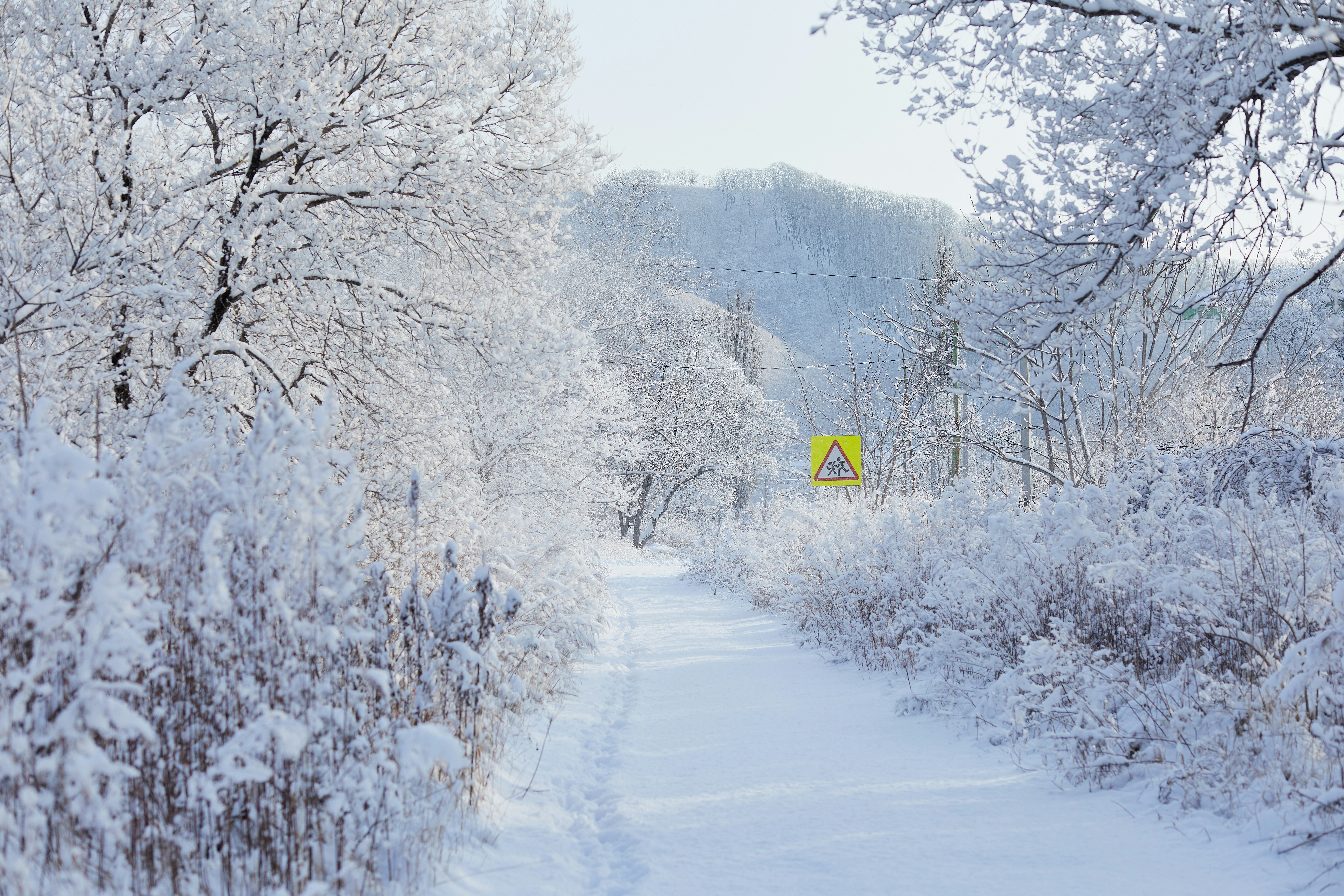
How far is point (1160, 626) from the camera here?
509 cm

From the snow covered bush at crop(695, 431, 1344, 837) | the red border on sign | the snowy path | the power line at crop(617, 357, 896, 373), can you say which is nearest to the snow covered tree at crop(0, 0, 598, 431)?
the snowy path

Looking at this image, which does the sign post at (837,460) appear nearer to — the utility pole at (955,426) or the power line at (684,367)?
the utility pole at (955,426)

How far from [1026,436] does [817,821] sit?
34.3ft

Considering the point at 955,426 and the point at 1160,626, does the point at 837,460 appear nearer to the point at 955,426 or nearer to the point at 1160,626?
the point at 955,426

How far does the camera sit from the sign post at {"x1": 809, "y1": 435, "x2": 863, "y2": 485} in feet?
50.5

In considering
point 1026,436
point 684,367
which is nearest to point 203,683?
point 1026,436

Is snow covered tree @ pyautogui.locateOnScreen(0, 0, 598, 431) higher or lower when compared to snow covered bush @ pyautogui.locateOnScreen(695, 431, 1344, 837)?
higher

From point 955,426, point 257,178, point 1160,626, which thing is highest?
point 257,178

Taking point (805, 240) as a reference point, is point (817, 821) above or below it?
below

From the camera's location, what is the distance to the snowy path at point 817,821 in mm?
2994

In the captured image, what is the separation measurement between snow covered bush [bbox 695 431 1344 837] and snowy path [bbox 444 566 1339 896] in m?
0.32

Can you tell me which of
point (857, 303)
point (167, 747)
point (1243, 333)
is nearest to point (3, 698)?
point (167, 747)

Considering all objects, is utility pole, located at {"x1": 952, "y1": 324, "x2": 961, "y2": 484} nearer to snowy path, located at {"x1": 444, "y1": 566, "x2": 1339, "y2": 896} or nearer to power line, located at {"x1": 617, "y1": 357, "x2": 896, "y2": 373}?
snowy path, located at {"x1": 444, "y1": 566, "x2": 1339, "y2": 896}

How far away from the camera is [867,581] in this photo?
8.92m
